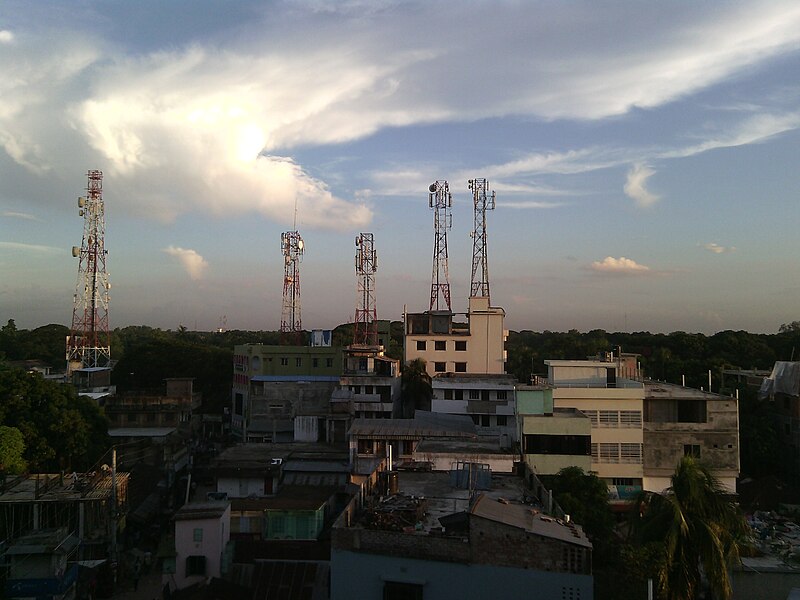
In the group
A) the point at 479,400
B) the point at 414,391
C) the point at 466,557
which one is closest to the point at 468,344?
the point at 414,391

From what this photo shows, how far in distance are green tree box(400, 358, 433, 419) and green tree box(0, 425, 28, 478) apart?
71.2 ft

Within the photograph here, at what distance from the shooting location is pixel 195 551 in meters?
18.7

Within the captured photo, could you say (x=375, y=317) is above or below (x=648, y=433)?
above

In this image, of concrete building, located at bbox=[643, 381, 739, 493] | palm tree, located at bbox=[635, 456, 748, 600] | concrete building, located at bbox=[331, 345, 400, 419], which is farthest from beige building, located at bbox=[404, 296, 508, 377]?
palm tree, located at bbox=[635, 456, 748, 600]

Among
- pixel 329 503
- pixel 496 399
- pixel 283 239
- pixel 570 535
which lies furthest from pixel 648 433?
pixel 283 239

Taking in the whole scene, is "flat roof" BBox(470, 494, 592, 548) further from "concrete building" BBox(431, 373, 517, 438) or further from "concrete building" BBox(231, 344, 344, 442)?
"concrete building" BBox(231, 344, 344, 442)

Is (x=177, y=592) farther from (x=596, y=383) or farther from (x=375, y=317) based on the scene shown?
(x=375, y=317)

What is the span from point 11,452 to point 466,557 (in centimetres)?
2013

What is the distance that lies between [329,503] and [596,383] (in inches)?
676

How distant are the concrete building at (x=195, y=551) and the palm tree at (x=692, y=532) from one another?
1313 cm

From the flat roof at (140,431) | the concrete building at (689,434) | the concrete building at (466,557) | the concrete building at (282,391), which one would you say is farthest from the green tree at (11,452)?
the concrete building at (689,434)

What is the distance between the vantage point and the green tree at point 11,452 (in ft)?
73.0

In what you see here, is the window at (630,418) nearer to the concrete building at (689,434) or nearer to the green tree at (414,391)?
the concrete building at (689,434)

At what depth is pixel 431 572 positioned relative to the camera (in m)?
11.2
